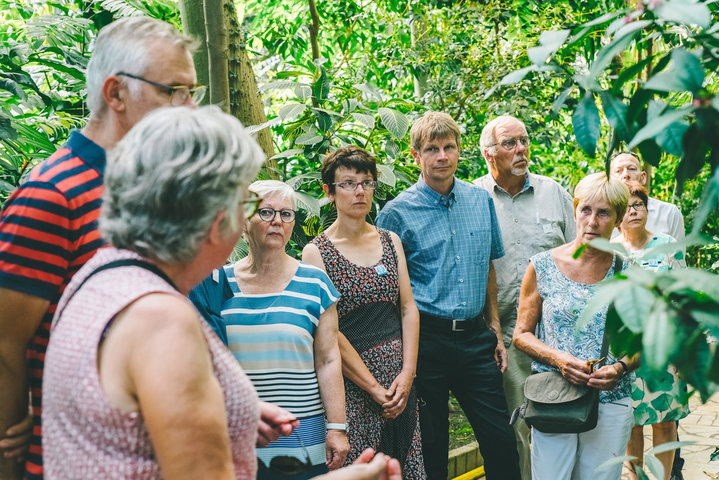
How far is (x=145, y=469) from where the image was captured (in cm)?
115

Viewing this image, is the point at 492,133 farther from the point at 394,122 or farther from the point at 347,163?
the point at 347,163

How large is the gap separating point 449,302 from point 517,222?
0.85m

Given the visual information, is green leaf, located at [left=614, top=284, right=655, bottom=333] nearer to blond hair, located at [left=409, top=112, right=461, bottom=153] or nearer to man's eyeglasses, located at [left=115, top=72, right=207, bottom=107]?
man's eyeglasses, located at [left=115, top=72, right=207, bottom=107]

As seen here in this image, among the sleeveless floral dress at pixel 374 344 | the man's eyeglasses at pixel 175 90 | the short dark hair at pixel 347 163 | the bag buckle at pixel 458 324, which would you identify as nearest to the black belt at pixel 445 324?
the bag buckle at pixel 458 324

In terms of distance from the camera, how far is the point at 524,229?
4.32 m

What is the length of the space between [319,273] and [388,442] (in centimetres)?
101

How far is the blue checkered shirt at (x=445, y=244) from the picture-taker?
3.85 metres

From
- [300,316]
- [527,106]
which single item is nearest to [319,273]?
[300,316]

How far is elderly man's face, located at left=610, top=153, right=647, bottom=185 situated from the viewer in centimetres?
452

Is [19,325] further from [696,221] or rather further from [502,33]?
[502,33]

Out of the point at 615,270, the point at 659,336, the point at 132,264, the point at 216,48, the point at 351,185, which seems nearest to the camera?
the point at 659,336

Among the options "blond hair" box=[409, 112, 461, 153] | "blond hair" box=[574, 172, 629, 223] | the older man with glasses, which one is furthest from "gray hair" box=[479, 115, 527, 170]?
"blond hair" box=[574, 172, 629, 223]

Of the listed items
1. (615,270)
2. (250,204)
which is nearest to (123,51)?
(250,204)

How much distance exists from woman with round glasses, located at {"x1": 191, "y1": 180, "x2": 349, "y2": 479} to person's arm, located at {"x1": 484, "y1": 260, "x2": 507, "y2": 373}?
1426 millimetres
